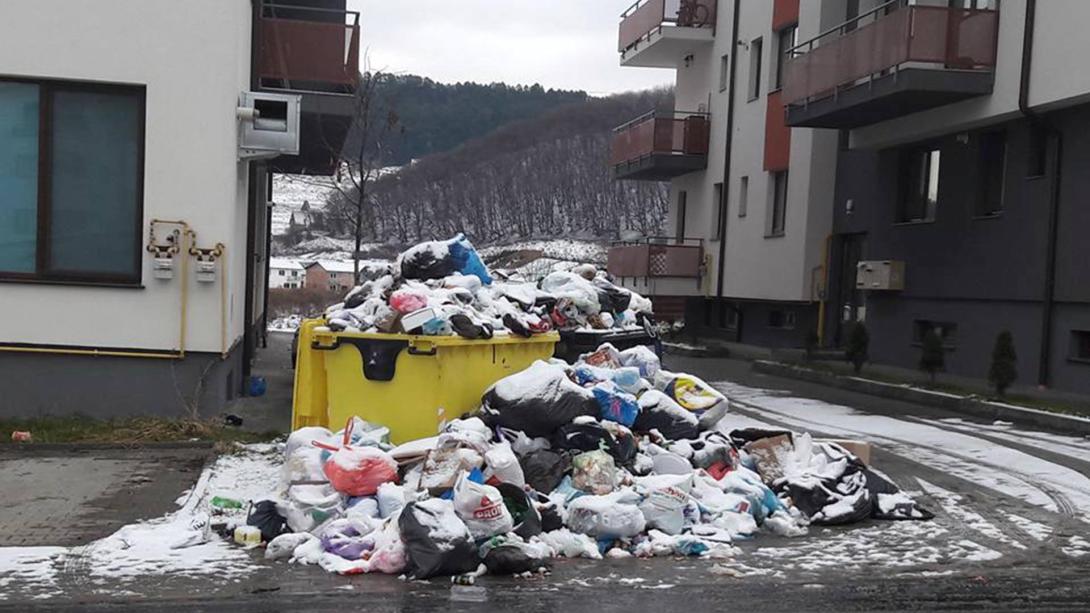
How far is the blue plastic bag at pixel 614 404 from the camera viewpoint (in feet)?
26.3

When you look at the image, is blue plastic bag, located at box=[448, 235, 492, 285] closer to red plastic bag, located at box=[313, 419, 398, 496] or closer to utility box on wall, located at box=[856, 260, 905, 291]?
red plastic bag, located at box=[313, 419, 398, 496]

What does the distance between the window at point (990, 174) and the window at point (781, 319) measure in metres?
7.40

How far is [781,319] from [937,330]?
6932 millimetres

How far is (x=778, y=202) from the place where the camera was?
2439 cm

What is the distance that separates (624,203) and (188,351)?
290 ft

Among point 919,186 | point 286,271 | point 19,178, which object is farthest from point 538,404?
point 286,271

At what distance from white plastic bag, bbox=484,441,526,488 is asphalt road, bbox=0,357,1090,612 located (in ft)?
2.41

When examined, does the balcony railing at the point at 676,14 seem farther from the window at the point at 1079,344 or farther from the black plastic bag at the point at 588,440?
the black plastic bag at the point at 588,440

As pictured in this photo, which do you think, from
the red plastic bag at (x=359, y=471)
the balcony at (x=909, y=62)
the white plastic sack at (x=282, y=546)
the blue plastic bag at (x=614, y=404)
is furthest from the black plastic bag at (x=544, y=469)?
the balcony at (x=909, y=62)

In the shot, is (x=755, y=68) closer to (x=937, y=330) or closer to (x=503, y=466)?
(x=937, y=330)

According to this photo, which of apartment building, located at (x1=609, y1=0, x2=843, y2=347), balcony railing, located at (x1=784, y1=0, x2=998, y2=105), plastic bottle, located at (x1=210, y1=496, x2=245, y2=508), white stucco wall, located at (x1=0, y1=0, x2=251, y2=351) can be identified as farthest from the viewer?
apartment building, located at (x1=609, y1=0, x2=843, y2=347)

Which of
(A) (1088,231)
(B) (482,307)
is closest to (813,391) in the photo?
(A) (1088,231)

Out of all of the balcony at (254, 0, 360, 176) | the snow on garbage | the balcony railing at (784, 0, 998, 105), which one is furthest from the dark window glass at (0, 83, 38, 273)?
the balcony railing at (784, 0, 998, 105)

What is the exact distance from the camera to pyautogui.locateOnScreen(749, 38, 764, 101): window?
25812 mm
